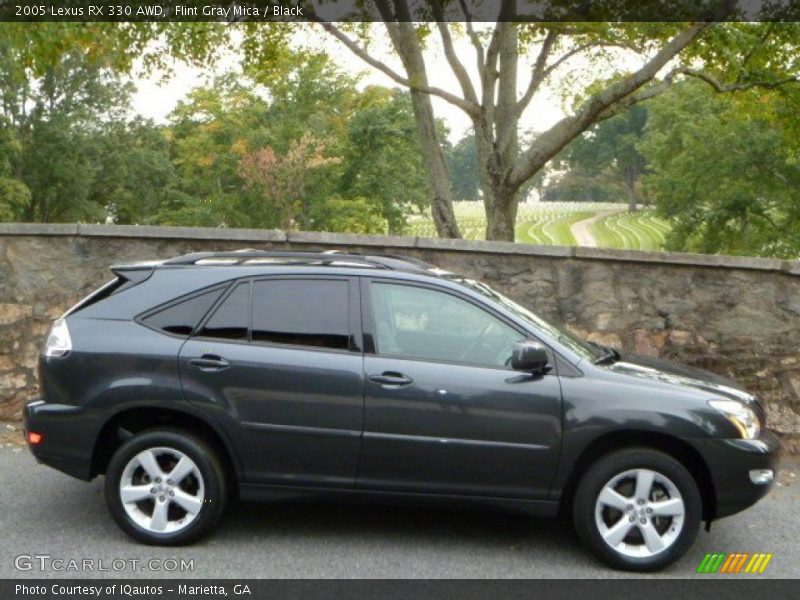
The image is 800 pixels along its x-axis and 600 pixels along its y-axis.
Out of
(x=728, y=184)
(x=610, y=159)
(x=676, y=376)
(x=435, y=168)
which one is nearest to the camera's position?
(x=676, y=376)

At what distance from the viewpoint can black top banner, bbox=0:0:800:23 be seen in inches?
599

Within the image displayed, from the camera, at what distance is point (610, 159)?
99375 millimetres

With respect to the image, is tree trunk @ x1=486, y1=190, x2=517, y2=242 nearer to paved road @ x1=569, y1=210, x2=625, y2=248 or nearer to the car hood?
the car hood

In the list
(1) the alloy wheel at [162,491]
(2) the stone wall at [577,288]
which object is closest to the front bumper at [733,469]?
(1) the alloy wheel at [162,491]

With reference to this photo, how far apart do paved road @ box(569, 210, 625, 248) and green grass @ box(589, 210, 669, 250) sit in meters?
0.40

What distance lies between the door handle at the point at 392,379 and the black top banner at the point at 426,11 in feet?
34.3

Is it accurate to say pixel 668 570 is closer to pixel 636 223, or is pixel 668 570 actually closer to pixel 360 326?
pixel 360 326

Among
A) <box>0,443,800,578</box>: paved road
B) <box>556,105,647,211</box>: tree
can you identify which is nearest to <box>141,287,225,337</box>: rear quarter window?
<box>0,443,800,578</box>: paved road

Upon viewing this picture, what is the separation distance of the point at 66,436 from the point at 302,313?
145cm

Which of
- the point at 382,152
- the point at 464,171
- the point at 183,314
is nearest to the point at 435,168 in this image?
the point at 183,314

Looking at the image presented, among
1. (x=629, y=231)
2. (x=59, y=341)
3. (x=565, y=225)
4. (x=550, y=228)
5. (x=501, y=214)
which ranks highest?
(x=501, y=214)

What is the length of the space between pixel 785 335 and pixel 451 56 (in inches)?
434

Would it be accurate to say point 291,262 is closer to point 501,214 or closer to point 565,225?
point 501,214

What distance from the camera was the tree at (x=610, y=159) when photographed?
9469cm
